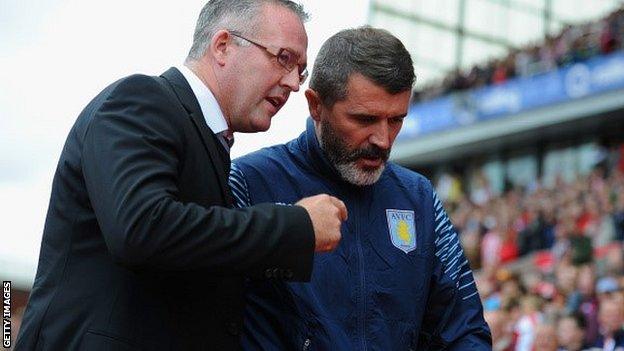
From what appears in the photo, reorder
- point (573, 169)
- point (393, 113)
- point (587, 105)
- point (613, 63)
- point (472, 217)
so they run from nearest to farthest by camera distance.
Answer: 1. point (393, 113)
2. point (472, 217)
3. point (613, 63)
4. point (587, 105)
5. point (573, 169)

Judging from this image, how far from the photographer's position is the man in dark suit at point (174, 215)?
2219 millimetres

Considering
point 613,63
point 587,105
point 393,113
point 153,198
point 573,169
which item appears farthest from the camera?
point 573,169

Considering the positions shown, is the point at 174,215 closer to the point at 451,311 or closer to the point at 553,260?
the point at 451,311

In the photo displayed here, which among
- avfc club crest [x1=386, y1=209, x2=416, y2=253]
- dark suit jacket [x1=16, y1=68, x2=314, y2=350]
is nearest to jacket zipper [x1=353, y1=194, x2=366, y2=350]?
avfc club crest [x1=386, y1=209, x2=416, y2=253]

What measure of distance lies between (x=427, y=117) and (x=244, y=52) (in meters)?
27.7

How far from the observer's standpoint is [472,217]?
2075cm

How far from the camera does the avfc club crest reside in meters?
3.09

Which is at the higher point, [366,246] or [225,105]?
[225,105]

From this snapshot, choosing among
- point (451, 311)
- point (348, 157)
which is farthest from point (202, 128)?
point (451, 311)

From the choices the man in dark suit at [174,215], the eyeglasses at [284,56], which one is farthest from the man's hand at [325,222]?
the eyeglasses at [284,56]

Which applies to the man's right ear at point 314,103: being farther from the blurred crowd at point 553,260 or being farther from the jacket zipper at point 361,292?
the blurred crowd at point 553,260

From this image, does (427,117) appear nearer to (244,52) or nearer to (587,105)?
(587,105)

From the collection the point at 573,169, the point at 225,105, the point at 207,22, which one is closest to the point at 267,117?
the point at 225,105

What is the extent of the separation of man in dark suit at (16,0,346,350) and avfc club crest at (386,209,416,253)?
0.62 meters
